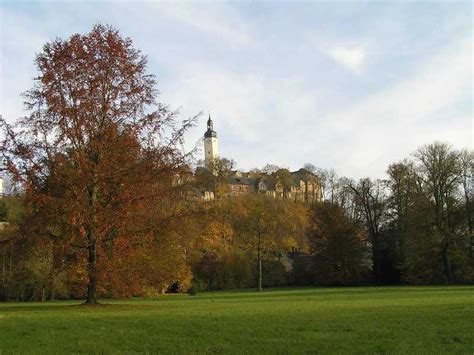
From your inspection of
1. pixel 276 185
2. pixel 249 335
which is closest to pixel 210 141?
pixel 276 185

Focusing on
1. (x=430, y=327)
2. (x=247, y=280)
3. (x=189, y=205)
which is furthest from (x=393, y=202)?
(x=430, y=327)

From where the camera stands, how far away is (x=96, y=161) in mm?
23453

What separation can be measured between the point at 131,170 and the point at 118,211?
186 centimetres

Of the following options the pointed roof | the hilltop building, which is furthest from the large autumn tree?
the pointed roof

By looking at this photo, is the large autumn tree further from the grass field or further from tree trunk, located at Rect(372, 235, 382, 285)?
tree trunk, located at Rect(372, 235, 382, 285)

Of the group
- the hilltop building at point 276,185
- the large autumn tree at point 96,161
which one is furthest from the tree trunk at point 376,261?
the large autumn tree at point 96,161

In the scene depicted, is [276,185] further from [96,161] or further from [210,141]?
[96,161]

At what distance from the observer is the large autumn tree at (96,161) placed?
22266 millimetres

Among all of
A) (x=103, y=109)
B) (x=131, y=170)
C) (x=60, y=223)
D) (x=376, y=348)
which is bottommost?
(x=376, y=348)

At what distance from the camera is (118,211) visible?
22578mm

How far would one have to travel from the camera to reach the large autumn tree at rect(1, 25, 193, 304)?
22.3 m

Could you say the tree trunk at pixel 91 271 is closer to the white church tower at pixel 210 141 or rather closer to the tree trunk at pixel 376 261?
the tree trunk at pixel 376 261

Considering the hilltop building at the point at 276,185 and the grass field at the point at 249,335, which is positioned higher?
the hilltop building at the point at 276,185

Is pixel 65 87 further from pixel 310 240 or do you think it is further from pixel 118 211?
pixel 310 240
